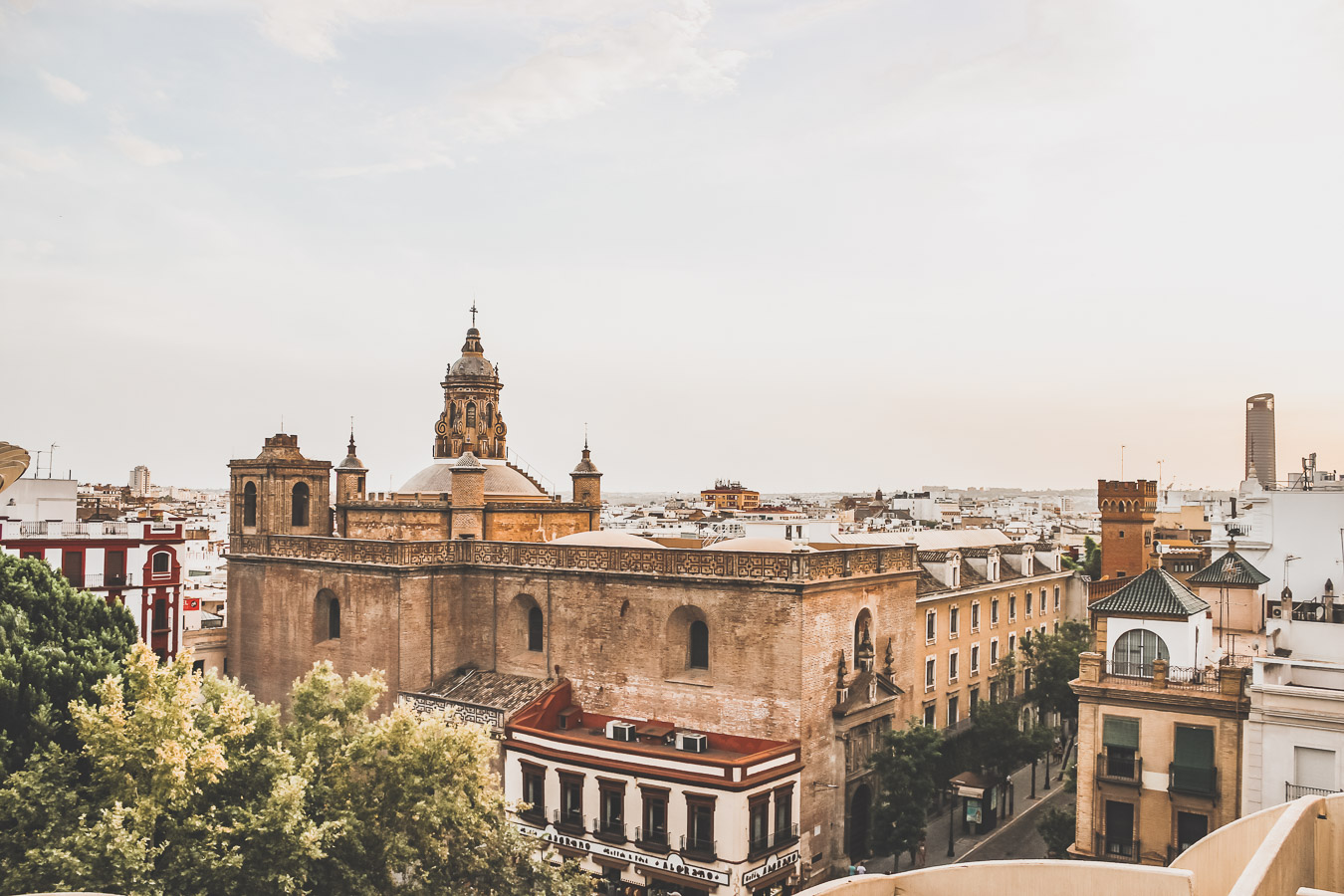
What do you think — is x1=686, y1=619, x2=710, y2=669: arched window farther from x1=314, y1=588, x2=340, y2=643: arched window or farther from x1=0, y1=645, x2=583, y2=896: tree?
x1=314, y1=588, x2=340, y2=643: arched window

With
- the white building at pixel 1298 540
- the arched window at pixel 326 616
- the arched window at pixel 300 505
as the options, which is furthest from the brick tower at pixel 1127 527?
the arched window at pixel 300 505

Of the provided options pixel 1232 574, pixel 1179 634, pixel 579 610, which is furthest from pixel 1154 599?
pixel 579 610

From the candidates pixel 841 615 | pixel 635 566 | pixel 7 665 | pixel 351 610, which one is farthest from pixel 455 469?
pixel 7 665

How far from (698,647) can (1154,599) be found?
1356 cm

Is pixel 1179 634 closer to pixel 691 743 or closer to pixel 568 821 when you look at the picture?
pixel 691 743

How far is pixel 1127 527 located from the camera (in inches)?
2323

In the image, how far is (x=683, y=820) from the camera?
93.7 ft

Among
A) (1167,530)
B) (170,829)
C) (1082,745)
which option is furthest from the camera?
(1167,530)

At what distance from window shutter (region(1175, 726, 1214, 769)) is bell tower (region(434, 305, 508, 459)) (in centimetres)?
3303

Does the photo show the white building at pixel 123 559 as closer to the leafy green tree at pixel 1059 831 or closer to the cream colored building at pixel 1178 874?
the leafy green tree at pixel 1059 831

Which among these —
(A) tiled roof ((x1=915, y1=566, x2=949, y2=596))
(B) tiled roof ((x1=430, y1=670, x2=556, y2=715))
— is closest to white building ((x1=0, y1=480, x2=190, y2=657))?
(B) tiled roof ((x1=430, y1=670, x2=556, y2=715))

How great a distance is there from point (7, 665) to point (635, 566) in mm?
18597

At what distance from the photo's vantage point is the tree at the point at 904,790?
31.1 meters

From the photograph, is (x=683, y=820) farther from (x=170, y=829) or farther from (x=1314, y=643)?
(x=1314, y=643)
